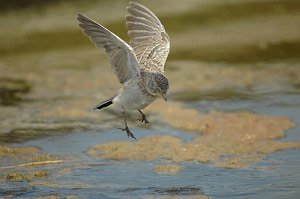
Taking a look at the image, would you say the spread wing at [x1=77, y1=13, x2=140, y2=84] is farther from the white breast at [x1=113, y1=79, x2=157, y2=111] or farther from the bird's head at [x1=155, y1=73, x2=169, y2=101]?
the bird's head at [x1=155, y1=73, x2=169, y2=101]

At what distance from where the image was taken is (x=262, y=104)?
9867 mm

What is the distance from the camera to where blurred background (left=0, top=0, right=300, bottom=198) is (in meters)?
Answer: 7.16

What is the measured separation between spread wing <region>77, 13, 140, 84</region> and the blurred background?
106cm

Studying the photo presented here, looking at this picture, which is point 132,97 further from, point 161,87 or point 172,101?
point 172,101

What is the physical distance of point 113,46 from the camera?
276 inches

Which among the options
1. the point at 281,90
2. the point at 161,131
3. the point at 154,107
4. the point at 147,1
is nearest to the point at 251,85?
the point at 281,90

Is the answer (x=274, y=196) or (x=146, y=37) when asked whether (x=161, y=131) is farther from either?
(x=274, y=196)

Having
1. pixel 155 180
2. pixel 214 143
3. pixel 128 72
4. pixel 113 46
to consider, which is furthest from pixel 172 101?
pixel 113 46

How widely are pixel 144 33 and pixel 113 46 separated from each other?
148 cm

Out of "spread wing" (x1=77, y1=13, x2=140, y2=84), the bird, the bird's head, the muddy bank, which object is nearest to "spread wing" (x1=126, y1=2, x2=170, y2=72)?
the bird

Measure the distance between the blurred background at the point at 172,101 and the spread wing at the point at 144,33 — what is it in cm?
109

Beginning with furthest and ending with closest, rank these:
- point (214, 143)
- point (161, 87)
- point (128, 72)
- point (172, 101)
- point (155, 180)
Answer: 1. point (172, 101)
2. point (214, 143)
3. point (128, 72)
4. point (155, 180)
5. point (161, 87)

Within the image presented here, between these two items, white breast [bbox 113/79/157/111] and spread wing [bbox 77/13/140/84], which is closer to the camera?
spread wing [bbox 77/13/140/84]

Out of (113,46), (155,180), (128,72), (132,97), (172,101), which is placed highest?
(172,101)
